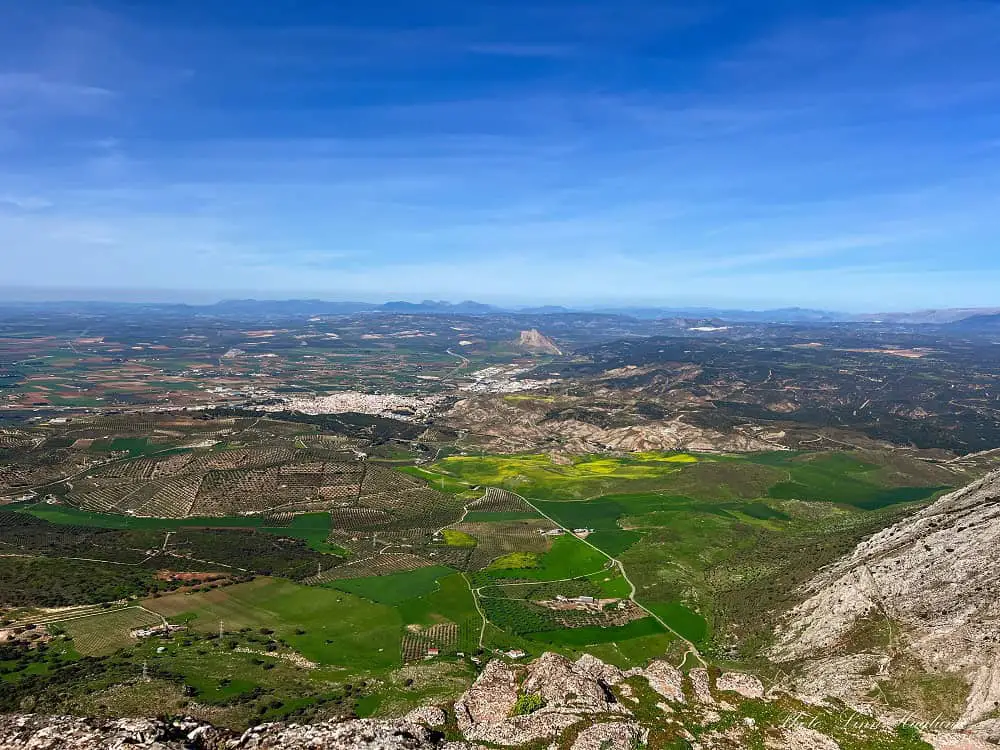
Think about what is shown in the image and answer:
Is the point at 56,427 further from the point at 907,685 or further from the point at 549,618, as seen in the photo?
the point at 907,685

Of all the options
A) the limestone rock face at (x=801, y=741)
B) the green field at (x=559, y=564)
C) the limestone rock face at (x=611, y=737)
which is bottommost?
the green field at (x=559, y=564)

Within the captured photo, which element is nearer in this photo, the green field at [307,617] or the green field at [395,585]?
the green field at [307,617]

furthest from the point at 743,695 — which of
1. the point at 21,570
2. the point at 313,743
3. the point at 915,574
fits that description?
the point at 21,570

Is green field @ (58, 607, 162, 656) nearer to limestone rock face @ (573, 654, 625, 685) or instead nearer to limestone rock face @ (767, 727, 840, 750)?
limestone rock face @ (573, 654, 625, 685)

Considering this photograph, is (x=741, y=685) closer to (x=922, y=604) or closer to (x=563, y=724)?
(x=563, y=724)

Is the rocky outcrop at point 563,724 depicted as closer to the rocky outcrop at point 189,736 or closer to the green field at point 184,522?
the rocky outcrop at point 189,736

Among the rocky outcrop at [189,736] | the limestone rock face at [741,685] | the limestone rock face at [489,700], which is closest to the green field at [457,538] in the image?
the limestone rock face at [489,700]

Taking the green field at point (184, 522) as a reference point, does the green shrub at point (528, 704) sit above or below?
above

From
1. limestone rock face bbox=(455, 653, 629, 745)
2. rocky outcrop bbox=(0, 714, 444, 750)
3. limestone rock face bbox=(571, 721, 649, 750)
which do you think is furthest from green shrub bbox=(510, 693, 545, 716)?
rocky outcrop bbox=(0, 714, 444, 750)

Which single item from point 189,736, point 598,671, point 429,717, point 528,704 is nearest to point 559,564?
point 598,671
